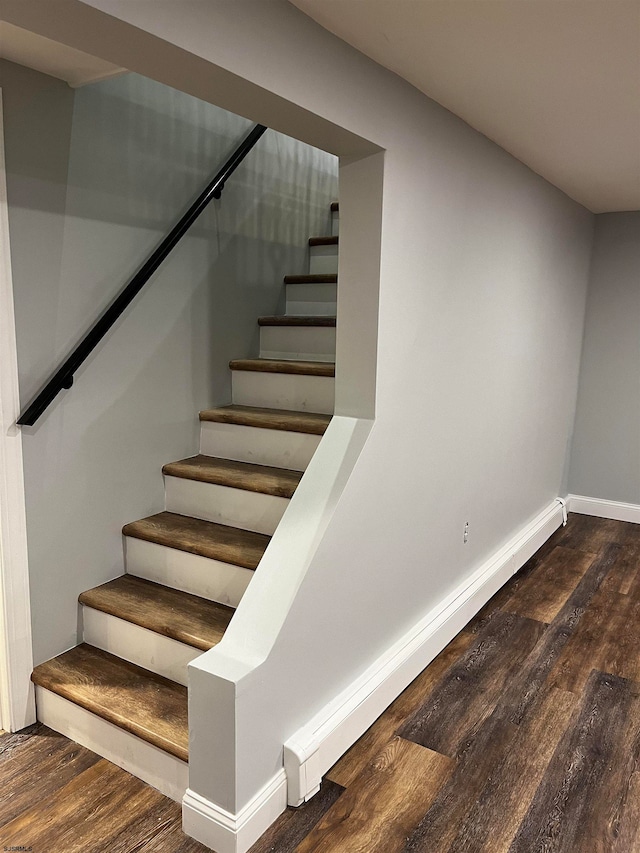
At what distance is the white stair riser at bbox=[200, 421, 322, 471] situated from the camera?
2.70m

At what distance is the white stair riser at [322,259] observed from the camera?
362cm

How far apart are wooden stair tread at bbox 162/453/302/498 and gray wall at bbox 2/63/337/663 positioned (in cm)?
10

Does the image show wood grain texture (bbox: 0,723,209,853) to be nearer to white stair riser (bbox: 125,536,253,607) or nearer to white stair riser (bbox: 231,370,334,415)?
white stair riser (bbox: 125,536,253,607)

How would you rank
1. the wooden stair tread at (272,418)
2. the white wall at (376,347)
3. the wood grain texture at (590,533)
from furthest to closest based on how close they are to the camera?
the wood grain texture at (590,533) < the wooden stair tread at (272,418) < the white wall at (376,347)

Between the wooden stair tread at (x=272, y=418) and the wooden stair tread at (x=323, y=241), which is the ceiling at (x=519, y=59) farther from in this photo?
the wooden stair tread at (x=272, y=418)

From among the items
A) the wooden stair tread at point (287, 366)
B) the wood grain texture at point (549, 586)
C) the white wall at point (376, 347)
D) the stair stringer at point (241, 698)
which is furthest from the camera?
the wood grain texture at point (549, 586)

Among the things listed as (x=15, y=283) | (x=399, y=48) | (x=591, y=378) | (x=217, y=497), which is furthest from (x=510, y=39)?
(x=591, y=378)

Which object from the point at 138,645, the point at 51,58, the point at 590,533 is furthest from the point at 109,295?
the point at 590,533

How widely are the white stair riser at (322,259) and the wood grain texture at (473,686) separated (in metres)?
1.98

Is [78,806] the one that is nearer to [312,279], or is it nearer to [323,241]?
[312,279]

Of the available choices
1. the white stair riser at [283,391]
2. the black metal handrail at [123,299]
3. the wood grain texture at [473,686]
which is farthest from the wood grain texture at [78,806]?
the white stair riser at [283,391]

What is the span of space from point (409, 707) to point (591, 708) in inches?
26.7

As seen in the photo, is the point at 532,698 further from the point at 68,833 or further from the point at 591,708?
the point at 68,833

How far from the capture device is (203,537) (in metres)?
2.51
